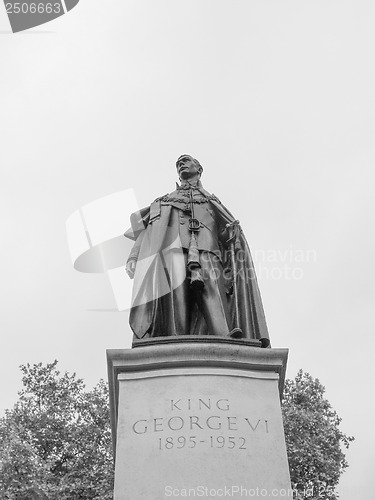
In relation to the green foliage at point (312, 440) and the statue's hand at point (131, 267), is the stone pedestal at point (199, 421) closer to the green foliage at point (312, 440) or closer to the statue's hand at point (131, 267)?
the statue's hand at point (131, 267)

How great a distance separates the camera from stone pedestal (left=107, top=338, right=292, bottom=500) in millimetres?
5996

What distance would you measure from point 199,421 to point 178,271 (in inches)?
93.2

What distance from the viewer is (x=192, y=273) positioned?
8.09 metres

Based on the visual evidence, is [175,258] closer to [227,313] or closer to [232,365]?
[227,313]

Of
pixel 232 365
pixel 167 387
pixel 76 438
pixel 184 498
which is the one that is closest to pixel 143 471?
pixel 184 498

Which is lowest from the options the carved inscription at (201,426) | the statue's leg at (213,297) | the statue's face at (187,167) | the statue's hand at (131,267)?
the carved inscription at (201,426)

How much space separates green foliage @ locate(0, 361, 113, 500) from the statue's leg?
13235mm

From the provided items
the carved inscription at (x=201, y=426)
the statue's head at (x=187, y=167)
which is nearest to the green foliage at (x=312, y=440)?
the statue's head at (x=187, y=167)

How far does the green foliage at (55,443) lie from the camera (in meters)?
19.2

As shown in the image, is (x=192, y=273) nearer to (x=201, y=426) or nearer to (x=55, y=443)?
(x=201, y=426)

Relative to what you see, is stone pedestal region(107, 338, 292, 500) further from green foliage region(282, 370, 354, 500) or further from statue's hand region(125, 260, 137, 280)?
green foliage region(282, 370, 354, 500)

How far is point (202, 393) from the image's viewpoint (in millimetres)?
6637

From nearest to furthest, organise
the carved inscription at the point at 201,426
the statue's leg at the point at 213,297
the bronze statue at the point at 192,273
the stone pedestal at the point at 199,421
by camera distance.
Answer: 1. the stone pedestal at the point at 199,421
2. the carved inscription at the point at 201,426
3. the statue's leg at the point at 213,297
4. the bronze statue at the point at 192,273

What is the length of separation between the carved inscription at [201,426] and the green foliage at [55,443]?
46.5ft
